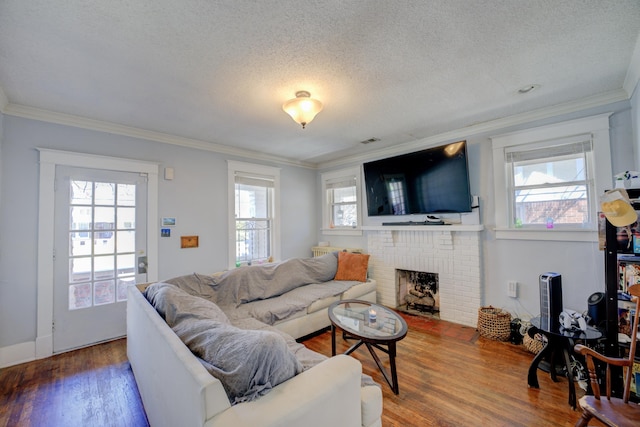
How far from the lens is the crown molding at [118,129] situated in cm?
264

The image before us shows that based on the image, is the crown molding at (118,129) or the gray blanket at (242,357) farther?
the crown molding at (118,129)

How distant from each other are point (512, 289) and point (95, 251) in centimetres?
482

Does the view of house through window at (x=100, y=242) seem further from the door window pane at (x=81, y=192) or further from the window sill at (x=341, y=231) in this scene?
the window sill at (x=341, y=231)

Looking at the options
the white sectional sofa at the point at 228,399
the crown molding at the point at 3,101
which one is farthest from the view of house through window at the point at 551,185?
the crown molding at the point at 3,101

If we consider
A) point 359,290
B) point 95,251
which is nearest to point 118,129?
point 95,251

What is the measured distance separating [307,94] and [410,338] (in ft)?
9.30

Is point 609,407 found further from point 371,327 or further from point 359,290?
point 359,290

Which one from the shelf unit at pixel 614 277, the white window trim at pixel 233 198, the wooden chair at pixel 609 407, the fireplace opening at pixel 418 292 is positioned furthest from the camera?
the white window trim at pixel 233 198

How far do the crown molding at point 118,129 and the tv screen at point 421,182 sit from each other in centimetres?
193

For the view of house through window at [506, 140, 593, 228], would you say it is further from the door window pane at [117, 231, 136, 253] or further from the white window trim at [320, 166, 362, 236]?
the door window pane at [117, 231, 136, 253]

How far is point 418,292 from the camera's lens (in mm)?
4031

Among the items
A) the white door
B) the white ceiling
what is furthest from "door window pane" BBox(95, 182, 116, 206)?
the white ceiling

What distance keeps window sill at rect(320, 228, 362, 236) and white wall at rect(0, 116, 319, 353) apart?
286mm

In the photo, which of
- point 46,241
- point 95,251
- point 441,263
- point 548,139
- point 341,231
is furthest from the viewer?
point 341,231
